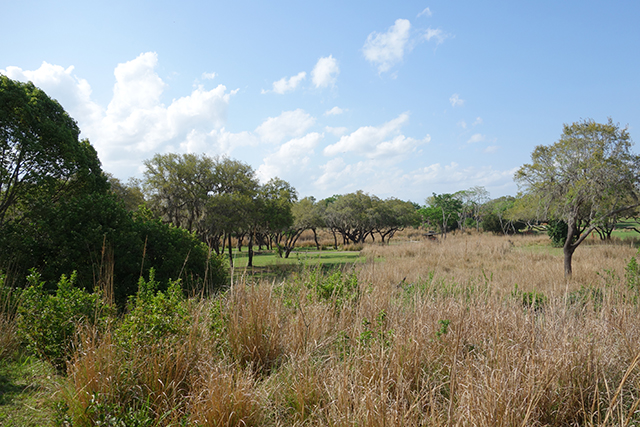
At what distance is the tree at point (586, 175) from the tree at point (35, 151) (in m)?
13.7

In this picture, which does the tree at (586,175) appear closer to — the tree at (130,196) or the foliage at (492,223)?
the tree at (130,196)

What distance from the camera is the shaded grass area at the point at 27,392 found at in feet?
8.99

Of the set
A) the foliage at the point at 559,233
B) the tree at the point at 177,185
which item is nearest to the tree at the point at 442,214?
the foliage at the point at 559,233

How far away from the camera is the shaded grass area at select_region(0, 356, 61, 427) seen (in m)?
2.74

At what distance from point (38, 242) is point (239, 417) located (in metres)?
7.19

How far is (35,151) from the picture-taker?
7824mm

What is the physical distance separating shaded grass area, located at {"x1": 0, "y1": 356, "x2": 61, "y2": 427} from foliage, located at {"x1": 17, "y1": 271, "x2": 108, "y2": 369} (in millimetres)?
196

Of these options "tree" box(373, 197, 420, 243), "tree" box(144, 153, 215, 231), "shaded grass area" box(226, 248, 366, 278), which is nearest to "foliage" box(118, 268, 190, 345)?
"shaded grass area" box(226, 248, 366, 278)

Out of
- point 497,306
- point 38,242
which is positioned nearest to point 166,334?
point 497,306

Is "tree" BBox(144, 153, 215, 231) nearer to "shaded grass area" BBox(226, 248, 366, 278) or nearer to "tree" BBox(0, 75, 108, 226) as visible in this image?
"shaded grass area" BBox(226, 248, 366, 278)

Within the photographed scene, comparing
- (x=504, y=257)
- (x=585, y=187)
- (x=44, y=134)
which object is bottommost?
(x=504, y=257)

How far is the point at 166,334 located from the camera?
3.13 metres

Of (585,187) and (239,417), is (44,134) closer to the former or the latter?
(239,417)

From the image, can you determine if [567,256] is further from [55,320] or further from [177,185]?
[177,185]
